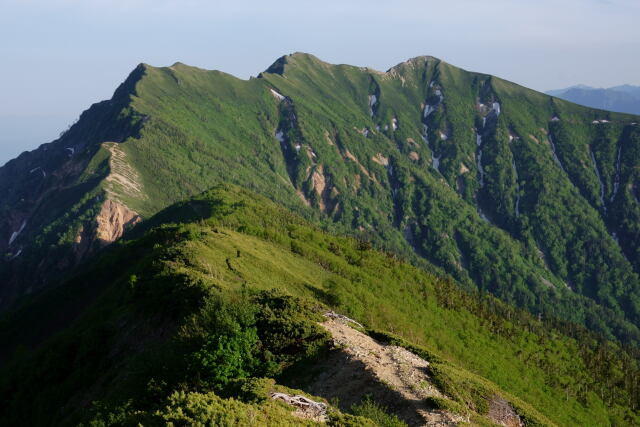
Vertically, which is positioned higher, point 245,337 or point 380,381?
point 245,337

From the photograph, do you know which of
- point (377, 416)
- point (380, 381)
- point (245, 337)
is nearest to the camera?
point (377, 416)

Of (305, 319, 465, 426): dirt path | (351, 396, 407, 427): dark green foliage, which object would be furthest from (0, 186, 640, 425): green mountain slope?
(305, 319, 465, 426): dirt path

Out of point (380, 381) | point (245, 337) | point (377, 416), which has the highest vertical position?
point (245, 337)

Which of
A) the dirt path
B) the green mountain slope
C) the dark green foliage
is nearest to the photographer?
the dark green foliage

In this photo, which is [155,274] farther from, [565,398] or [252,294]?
[565,398]

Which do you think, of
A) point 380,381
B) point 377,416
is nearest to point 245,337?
point 380,381

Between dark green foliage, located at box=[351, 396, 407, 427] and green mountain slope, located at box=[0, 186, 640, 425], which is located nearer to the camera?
dark green foliage, located at box=[351, 396, 407, 427]

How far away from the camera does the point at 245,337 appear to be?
49.7 metres

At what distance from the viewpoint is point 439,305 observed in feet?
500

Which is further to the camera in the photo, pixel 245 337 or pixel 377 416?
pixel 245 337

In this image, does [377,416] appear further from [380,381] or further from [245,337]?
[245,337]

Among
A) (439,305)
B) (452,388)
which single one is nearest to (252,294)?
(452,388)

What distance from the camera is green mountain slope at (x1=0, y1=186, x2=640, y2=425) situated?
149 ft

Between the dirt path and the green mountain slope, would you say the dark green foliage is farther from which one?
the dirt path
